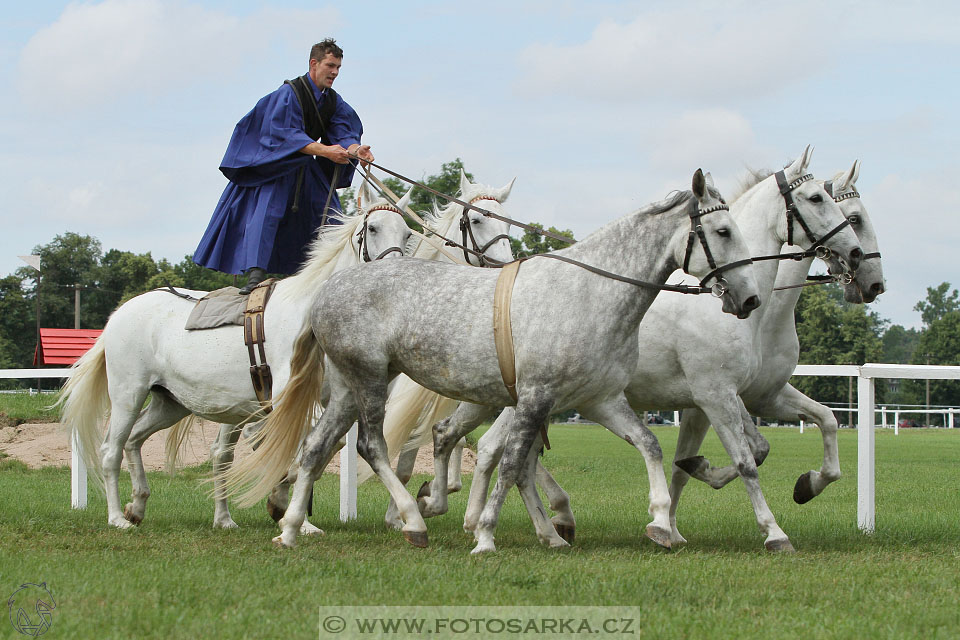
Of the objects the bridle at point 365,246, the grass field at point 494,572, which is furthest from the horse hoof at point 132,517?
the bridle at point 365,246

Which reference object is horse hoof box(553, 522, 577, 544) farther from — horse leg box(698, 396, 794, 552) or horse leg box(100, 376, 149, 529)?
horse leg box(100, 376, 149, 529)

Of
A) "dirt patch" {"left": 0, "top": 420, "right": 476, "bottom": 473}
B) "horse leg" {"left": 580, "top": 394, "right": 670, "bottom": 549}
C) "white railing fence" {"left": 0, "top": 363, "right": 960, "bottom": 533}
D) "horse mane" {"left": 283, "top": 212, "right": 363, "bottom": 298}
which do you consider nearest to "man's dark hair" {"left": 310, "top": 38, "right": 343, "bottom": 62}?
"horse mane" {"left": 283, "top": 212, "right": 363, "bottom": 298}

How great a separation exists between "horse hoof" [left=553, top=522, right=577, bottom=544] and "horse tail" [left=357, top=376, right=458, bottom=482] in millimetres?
1782

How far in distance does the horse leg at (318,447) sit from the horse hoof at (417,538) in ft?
2.43

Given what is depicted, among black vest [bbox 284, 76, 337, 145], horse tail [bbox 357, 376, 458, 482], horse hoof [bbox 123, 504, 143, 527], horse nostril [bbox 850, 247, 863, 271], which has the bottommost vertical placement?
horse hoof [bbox 123, 504, 143, 527]

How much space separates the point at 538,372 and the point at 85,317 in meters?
84.9

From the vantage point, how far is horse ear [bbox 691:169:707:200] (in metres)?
6.58

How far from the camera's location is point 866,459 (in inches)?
349

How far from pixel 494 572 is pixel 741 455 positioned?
239 cm

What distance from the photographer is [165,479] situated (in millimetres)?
14789

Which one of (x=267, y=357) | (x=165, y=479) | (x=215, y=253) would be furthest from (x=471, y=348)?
(x=165, y=479)

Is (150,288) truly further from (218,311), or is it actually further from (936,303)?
(936,303)

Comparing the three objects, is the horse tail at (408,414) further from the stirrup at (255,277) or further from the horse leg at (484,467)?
the stirrup at (255,277)

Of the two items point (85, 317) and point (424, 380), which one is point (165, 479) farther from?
point (85, 317)
